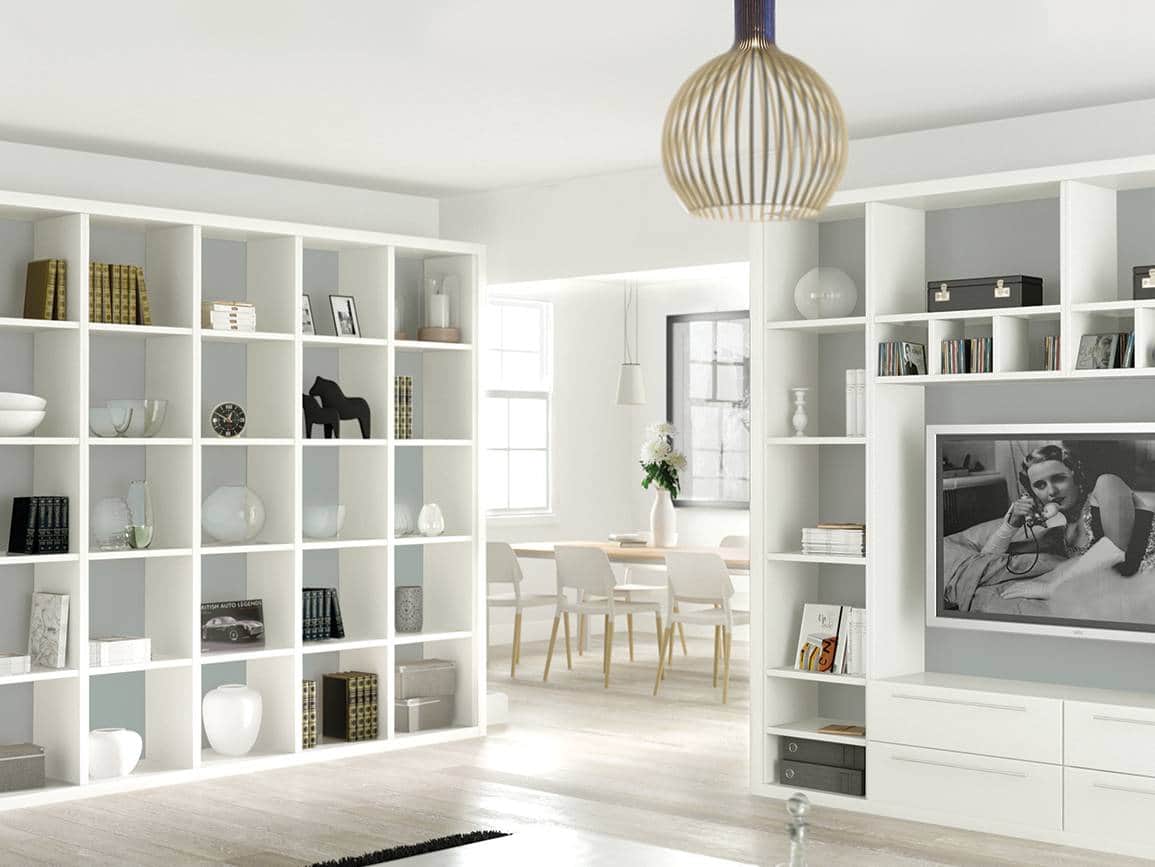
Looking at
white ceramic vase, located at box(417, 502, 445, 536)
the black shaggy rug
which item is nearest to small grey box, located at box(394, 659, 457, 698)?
white ceramic vase, located at box(417, 502, 445, 536)

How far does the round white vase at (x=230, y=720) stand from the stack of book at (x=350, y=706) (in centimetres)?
48

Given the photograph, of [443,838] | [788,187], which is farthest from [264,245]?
[788,187]

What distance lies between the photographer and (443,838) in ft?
16.9

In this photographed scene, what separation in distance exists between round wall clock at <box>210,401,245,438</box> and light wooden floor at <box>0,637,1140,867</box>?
1393mm

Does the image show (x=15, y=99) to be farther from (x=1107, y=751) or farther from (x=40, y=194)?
(x=1107, y=751)

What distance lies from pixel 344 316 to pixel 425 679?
1692 mm

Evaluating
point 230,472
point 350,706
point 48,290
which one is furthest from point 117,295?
point 350,706

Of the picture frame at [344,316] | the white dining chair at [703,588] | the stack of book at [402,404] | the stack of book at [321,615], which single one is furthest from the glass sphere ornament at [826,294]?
the white dining chair at [703,588]

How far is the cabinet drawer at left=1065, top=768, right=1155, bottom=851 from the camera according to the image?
16.2 ft

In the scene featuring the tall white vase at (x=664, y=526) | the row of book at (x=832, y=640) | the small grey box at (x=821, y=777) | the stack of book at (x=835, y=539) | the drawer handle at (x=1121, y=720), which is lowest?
the small grey box at (x=821, y=777)

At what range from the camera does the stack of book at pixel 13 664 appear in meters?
5.75

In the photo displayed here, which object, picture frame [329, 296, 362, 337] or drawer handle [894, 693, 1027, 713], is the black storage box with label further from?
picture frame [329, 296, 362, 337]

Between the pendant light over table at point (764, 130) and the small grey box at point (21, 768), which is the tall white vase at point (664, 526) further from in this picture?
the pendant light over table at point (764, 130)

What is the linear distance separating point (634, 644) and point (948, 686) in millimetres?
5128
